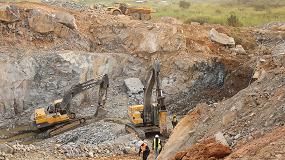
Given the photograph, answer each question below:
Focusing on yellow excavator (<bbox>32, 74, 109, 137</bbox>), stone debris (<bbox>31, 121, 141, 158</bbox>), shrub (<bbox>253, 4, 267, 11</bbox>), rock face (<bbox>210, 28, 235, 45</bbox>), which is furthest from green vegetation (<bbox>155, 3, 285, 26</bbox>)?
stone debris (<bbox>31, 121, 141, 158</bbox>)

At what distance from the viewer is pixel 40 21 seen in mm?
28125

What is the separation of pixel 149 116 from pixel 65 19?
1071cm

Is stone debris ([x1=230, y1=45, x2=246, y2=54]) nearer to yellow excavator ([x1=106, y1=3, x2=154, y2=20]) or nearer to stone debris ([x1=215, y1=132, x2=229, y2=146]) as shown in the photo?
yellow excavator ([x1=106, y1=3, x2=154, y2=20])

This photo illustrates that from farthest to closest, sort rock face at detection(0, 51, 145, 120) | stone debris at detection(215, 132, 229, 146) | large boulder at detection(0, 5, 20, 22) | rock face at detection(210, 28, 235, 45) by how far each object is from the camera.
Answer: rock face at detection(210, 28, 235, 45)
large boulder at detection(0, 5, 20, 22)
rock face at detection(0, 51, 145, 120)
stone debris at detection(215, 132, 229, 146)

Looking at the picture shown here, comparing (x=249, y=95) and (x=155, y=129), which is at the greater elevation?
(x=249, y=95)

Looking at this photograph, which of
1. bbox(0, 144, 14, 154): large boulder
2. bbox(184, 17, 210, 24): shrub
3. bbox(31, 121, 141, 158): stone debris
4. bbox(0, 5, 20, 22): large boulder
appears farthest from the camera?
bbox(184, 17, 210, 24): shrub

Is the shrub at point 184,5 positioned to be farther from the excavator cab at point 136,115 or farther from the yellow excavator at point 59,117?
the excavator cab at point 136,115

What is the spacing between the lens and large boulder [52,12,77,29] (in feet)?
93.6

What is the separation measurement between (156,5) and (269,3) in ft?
35.3

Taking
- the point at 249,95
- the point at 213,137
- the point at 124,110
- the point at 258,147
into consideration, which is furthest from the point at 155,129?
the point at 258,147

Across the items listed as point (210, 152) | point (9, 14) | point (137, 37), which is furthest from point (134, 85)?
point (210, 152)

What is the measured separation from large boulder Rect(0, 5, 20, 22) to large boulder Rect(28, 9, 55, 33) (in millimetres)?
797

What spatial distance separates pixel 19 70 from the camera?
26.0m

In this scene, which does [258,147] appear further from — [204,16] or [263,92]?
[204,16]
